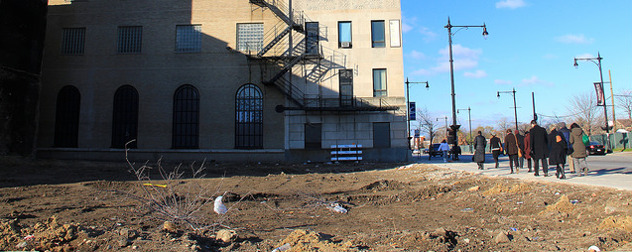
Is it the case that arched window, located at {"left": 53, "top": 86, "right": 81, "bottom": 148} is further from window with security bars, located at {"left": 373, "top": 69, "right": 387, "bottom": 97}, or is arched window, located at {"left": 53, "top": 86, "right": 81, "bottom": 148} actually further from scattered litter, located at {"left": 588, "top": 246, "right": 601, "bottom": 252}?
scattered litter, located at {"left": 588, "top": 246, "right": 601, "bottom": 252}

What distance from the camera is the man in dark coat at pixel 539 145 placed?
11227mm

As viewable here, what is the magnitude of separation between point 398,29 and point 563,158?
16.7 m

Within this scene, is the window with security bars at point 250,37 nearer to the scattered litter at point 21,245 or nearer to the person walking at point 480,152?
the person walking at point 480,152

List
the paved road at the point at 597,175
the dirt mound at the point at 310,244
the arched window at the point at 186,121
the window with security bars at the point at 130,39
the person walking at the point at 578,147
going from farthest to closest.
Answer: the window with security bars at the point at 130,39 → the arched window at the point at 186,121 → the person walking at the point at 578,147 → the paved road at the point at 597,175 → the dirt mound at the point at 310,244

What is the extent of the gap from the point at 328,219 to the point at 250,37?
69.3 ft

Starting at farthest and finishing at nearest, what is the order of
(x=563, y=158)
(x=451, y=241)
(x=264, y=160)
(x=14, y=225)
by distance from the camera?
(x=264, y=160)
(x=563, y=158)
(x=14, y=225)
(x=451, y=241)

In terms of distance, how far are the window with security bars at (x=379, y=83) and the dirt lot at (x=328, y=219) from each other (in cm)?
1426

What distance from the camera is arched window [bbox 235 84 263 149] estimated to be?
82.5 feet

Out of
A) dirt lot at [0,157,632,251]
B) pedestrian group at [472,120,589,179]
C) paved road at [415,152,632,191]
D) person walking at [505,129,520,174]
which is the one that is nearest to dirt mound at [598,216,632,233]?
dirt lot at [0,157,632,251]

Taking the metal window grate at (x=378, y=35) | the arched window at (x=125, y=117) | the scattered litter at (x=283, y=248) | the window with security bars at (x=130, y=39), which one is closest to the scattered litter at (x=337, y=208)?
the scattered litter at (x=283, y=248)

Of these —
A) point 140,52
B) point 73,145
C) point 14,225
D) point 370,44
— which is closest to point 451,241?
point 14,225

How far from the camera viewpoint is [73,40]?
87.1 feet

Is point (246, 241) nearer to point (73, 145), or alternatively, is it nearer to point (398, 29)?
point (398, 29)

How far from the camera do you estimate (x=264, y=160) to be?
24.7 meters
